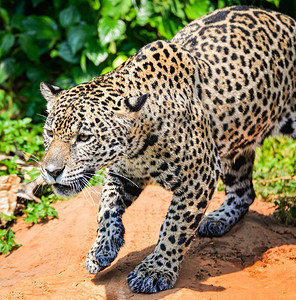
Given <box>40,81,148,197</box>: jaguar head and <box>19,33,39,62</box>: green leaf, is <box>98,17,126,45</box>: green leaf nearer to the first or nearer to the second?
<box>19,33,39,62</box>: green leaf

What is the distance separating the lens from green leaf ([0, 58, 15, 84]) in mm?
9336

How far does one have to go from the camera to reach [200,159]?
466 centimetres

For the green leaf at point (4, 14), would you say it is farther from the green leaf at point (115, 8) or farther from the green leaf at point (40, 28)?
the green leaf at point (115, 8)

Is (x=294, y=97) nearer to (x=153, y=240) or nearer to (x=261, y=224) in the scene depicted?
(x=261, y=224)

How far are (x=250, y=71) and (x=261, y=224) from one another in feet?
6.42

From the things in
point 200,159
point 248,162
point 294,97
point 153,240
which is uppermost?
point 294,97

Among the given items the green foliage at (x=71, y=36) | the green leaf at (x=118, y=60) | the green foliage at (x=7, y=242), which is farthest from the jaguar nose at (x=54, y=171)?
the green leaf at (x=118, y=60)

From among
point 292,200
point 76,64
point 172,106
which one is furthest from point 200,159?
point 76,64

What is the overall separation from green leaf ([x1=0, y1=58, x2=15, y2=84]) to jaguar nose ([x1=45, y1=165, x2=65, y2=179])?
5.74 metres

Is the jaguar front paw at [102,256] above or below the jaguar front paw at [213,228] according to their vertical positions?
above

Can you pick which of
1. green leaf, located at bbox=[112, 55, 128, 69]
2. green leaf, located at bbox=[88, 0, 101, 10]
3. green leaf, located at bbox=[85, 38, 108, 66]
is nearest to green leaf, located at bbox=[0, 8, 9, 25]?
green leaf, located at bbox=[88, 0, 101, 10]

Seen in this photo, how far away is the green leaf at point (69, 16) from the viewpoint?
29.3 ft

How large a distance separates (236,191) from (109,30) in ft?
12.2

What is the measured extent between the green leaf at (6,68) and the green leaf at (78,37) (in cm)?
132
